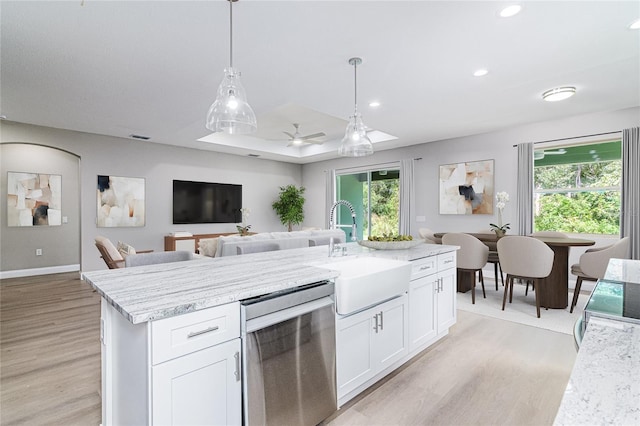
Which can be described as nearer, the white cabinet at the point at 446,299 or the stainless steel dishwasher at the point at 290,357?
the stainless steel dishwasher at the point at 290,357

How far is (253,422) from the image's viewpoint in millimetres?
1411

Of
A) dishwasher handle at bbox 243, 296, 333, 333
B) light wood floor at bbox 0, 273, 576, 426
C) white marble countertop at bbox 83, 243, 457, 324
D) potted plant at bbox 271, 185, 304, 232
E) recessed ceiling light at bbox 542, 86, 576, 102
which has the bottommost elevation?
light wood floor at bbox 0, 273, 576, 426

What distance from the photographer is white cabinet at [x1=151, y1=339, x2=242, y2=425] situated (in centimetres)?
119

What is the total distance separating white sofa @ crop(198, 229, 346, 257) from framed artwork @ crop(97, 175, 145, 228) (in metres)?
2.52

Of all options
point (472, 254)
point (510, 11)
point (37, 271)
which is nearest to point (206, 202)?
point (37, 271)

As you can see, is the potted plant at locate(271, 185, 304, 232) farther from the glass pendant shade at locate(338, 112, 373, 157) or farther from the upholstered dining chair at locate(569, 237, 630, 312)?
the upholstered dining chair at locate(569, 237, 630, 312)

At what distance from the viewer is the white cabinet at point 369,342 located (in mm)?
1911

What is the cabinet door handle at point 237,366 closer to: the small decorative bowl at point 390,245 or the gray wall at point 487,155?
the small decorative bowl at point 390,245

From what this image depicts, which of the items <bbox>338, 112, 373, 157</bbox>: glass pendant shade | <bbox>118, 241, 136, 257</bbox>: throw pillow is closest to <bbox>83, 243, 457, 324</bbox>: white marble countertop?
<bbox>338, 112, 373, 157</bbox>: glass pendant shade

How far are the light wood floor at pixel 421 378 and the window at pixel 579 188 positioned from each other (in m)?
2.74

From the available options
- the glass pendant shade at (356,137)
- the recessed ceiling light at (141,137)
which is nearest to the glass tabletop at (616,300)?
the glass pendant shade at (356,137)

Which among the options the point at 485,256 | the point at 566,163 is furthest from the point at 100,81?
the point at 566,163

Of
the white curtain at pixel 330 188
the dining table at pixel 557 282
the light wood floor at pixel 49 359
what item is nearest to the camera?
the light wood floor at pixel 49 359

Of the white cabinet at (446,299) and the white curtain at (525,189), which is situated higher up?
the white curtain at (525,189)
